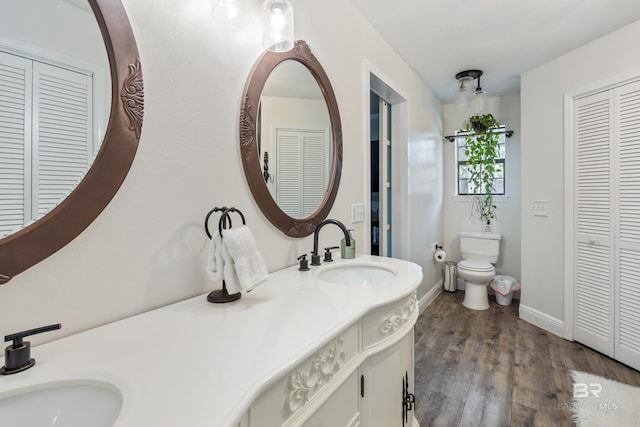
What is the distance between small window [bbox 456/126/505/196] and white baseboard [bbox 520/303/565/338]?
135 cm

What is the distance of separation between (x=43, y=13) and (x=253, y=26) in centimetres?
70

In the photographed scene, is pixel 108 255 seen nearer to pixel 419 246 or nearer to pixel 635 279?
pixel 419 246

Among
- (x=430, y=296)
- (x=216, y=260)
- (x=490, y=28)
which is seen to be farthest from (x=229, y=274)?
(x=430, y=296)

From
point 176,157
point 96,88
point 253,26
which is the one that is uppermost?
point 253,26

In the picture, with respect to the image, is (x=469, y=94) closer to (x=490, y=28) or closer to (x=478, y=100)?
(x=478, y=100)

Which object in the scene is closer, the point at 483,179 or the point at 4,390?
the point at 4,390

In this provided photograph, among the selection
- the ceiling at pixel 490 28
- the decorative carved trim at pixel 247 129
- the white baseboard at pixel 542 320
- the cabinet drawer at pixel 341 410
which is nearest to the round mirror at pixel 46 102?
the decorative carved trim at pixel 247 129

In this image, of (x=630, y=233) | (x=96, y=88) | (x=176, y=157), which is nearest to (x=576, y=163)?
(x=630, y=233)

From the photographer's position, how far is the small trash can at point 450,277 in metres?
3.51

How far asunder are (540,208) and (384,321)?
244 cm

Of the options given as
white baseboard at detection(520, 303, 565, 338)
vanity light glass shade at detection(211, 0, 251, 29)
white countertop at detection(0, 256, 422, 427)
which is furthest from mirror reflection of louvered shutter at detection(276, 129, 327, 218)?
white baseboard at detection(520, 303, 565, 338)

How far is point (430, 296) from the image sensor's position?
315 cm

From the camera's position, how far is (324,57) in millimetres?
1590

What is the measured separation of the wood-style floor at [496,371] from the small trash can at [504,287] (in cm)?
41
